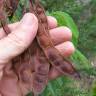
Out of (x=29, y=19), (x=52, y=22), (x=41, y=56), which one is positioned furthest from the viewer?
(x=52, y=22)

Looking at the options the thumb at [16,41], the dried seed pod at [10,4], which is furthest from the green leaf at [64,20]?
the dried seed pod at [10,4]

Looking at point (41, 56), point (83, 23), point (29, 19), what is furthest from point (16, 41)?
point (83, 23)

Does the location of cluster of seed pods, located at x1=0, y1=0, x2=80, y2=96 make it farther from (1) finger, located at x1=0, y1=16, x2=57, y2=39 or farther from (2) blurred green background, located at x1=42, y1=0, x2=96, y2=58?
(2) blurred green background, located at x1=42, y1=0, x2=96, y2=58

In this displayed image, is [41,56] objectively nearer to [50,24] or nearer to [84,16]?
[50,24]

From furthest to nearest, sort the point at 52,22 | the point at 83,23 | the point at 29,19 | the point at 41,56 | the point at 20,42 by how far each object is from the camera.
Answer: the point at 83,23 → the point at 52,22 → the point at 20,42 → the point at 29,19 → the point at 41,56

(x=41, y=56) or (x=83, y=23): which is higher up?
(x=41, y=56)

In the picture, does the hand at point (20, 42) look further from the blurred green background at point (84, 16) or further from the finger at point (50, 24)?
the blurred green background at point (84, 16)

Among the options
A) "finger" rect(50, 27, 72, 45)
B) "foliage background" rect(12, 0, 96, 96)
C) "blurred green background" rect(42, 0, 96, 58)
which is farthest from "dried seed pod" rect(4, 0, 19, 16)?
"blurred green background" rect(42, 0, 96, 58)
